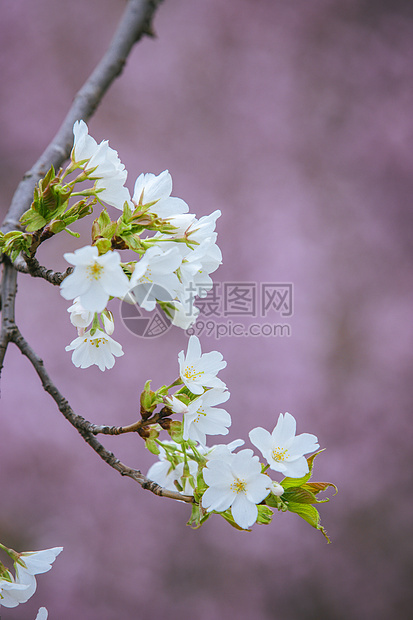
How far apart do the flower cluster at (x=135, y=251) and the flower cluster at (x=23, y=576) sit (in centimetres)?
20

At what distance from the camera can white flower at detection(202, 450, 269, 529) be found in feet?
1.37

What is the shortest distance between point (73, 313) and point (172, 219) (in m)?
0.12

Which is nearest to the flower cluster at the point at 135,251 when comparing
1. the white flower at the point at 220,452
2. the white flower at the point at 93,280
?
the white flower at the point at 93,280

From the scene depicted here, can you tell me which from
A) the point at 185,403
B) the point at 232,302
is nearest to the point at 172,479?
the point at 185,403

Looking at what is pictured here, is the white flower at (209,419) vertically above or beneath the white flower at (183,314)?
beneath

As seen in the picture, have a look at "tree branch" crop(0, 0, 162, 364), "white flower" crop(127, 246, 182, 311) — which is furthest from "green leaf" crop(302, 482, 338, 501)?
"tree branch" crop(0, 0, 162, 364)

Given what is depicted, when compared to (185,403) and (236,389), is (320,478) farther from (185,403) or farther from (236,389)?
(185,403)

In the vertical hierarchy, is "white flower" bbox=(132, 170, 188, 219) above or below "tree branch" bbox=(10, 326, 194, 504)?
above

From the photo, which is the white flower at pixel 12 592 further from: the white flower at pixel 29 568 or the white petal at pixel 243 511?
the white petal at pixel 243 511

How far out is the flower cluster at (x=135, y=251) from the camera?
0.38 m

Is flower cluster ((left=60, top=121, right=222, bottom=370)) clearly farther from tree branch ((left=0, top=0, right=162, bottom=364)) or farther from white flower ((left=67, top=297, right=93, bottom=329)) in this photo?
tree branch ((left=0, top=0, right=162, bottom=364))

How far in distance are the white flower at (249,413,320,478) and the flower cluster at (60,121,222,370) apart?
13 cm

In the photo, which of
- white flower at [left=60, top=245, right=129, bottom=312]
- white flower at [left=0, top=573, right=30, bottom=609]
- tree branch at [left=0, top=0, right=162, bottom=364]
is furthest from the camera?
tree branch at [left=0, top=0, right=162, bottom=364]

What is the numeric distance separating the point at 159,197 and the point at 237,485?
0.86ft
